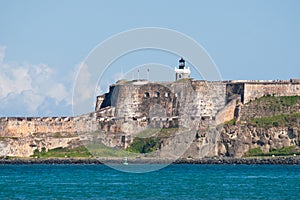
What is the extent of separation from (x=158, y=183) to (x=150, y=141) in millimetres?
34717

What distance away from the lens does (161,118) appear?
109500mm

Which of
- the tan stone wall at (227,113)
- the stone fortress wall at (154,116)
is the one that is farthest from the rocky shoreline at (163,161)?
the tan stone wall at (227,113)

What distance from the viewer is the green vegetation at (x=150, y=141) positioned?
339 feet

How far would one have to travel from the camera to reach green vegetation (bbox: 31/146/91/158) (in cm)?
10550

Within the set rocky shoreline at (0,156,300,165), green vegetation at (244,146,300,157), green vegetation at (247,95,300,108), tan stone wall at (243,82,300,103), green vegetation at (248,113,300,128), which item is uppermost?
tan stone wall at (243,82,300,103)

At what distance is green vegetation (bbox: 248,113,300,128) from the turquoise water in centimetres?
656

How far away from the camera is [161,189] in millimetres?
63969

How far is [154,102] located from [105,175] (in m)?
32.1

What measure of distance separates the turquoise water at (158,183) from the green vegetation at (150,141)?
7692 millimetres

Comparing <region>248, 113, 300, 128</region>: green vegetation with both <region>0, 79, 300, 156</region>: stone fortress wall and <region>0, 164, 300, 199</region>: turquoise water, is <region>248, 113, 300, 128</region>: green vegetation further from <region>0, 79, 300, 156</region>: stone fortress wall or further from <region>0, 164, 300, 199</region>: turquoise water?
<region>0, 164, 300, 199</region>: turquoise water

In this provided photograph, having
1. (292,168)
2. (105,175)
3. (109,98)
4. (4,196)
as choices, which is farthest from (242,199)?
(109,98)

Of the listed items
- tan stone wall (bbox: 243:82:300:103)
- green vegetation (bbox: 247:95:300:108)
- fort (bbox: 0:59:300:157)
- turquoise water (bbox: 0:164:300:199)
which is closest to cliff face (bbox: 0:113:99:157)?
fort (bbox: 0:59:300:157)

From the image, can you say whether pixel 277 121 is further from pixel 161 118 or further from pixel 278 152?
pixel 161 118

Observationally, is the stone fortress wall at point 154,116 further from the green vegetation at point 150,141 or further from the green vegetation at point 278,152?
the green vegetation at point 278,152
